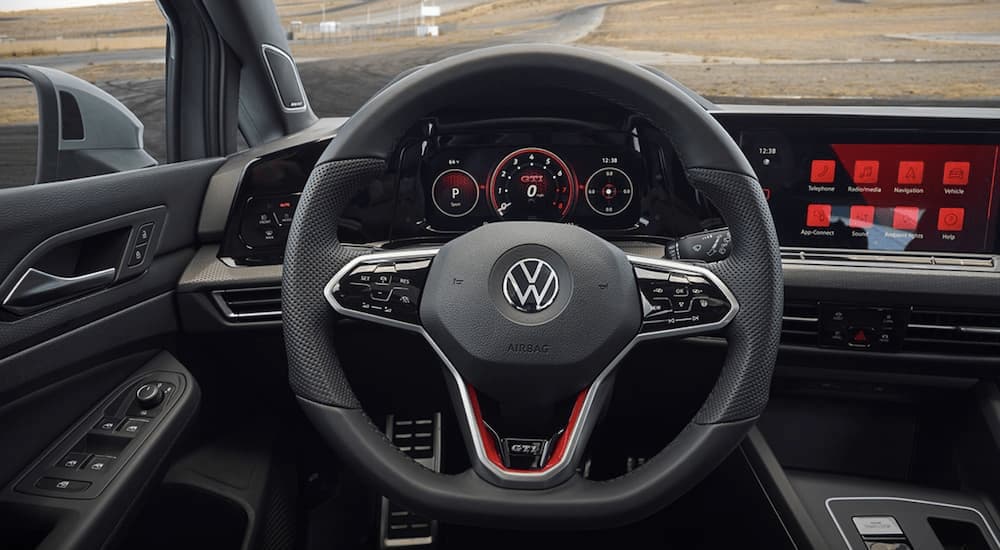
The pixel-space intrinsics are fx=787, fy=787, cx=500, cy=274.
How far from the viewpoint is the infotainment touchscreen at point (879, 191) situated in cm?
179

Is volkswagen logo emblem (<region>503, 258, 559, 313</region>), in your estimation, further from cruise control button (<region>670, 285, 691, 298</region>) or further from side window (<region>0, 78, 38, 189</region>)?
side window (<region>0, 78, 38, 189</region>)

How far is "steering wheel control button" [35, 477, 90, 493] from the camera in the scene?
145 cm

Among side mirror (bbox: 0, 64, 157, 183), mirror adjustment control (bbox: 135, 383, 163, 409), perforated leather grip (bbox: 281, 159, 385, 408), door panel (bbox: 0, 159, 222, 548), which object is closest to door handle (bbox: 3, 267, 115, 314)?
door panel (bbox: 0, 159, 222, 548)

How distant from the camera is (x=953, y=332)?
1707 millimetres

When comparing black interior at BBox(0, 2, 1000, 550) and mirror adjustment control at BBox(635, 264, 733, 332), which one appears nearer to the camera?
mirror adjustment control at BBox(635, 264, 733, 332)

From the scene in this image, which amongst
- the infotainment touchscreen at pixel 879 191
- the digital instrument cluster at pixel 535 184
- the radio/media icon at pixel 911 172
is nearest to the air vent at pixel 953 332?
the infotainment touchscreen at pixel 879 191

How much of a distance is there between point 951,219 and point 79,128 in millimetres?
2119

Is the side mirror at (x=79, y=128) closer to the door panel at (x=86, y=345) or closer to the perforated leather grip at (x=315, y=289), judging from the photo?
the door panel at (x=86, y=345)

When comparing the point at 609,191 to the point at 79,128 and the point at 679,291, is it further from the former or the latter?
the point at 79,128

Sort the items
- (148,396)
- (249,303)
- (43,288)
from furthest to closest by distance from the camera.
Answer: (249,303), (148,396), (43,288)

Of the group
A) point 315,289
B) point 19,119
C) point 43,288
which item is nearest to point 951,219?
point 315,289

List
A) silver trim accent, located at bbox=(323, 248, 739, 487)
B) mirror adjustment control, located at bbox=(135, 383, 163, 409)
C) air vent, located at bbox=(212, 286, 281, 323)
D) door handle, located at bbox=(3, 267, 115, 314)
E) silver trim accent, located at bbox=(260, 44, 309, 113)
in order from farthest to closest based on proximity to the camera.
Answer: silver trim accent, located at bbox=(260, 44, 309, 113) → air vent, located at bbox=(212, 286, 281, 323) → mirror adjustment control, located at bbox=(135, 383, 163, 409) → door handle, located at bbox=(3, 267, 115, 314) → silver trim accent, located at bbox=(323, 248, 739, 487)

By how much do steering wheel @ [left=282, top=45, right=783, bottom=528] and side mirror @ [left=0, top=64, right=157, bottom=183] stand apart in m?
0.93

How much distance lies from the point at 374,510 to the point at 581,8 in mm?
1554
